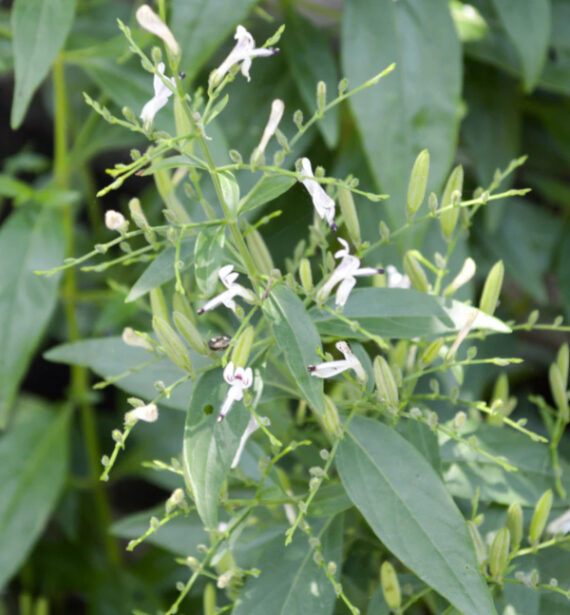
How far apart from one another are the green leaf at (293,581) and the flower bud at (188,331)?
0.41 feet

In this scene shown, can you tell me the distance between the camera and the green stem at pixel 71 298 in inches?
28.7

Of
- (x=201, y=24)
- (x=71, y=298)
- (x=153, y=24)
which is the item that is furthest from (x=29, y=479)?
(x=153, y=24)

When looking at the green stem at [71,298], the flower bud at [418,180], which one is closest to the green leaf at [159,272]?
the flower bud at [418,180]

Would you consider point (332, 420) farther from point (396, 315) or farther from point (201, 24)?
point (201, 24)

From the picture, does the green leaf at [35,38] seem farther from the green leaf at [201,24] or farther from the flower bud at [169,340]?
the flower bud at [169,340]

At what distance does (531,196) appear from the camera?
98 cm

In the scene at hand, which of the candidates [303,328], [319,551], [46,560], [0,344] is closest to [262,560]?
[319,551]

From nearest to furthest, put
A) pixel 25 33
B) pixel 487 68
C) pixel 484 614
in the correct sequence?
pixel 484 614 < pixel 25 33 < pixel 487 68

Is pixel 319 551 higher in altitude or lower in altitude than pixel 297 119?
lower

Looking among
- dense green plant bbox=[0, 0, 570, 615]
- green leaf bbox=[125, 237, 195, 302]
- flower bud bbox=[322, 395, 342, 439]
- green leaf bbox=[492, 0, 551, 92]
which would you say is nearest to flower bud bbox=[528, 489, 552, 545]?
dense green plant bbox=[0, 0, 570, 615]

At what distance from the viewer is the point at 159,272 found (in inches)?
15.4

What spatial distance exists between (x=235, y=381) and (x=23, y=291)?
0.37 m

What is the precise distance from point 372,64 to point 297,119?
33 cm

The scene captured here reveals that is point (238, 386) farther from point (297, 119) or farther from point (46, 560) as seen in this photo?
point (46, 560)
